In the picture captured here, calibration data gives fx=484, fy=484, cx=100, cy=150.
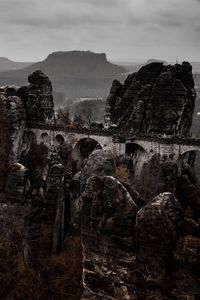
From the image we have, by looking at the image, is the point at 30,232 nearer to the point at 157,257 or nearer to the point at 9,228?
the point at 9,228

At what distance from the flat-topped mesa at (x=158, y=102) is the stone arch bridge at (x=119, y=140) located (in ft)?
9.25

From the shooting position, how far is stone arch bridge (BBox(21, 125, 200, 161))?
55.0m

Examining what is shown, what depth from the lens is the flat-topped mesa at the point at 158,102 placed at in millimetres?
58406

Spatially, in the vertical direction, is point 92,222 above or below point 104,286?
above

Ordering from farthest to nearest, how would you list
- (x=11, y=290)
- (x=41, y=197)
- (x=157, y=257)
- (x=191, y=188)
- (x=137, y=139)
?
(x=137, y=139) → (x=41, y=197) → (x=11, y=290) → (x=191, y=188) → (x=157, y=257)

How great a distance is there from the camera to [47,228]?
2534 centimetres

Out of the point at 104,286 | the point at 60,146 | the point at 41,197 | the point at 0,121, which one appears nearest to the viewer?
the point at 104,286

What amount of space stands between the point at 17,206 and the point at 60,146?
114 feet

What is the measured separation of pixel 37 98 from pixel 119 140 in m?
13.8

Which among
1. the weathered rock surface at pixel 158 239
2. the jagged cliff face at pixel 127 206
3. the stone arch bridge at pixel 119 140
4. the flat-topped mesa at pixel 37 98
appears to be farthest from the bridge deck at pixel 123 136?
the weathered rock surface at pixel 158 239

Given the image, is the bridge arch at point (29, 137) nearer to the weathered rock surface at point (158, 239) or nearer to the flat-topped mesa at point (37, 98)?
the flat-topped mesa at point (37, 98)

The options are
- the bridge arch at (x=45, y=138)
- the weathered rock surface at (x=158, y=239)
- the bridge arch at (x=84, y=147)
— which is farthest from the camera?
the bridge arch at (x=45, y=138)

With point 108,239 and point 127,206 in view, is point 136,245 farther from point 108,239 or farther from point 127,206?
point 127,206

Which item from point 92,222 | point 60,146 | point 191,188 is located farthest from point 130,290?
point 60,146
